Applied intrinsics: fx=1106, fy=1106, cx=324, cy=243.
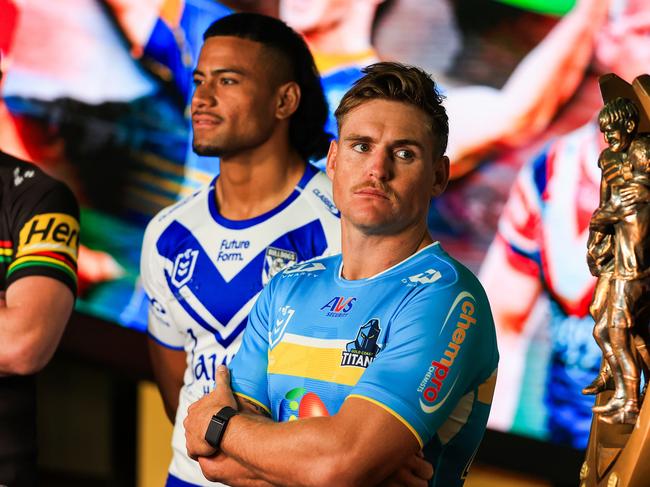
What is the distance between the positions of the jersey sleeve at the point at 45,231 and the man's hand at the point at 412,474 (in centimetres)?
100

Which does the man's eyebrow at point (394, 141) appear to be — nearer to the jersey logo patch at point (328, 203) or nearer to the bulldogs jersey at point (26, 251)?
the jersey logo patch at point (328, 203)

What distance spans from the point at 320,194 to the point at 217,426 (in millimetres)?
879

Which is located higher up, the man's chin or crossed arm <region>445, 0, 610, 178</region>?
crossed arm <region>445, 0, 610, 178</region>

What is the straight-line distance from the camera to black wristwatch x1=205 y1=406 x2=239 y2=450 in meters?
1.78

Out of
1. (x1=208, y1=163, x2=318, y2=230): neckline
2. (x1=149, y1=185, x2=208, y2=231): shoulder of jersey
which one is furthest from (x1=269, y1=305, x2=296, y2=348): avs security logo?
(x1=149, y1=185, x2=208, y2=231): shoulder of jersey

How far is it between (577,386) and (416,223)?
4.00 feet

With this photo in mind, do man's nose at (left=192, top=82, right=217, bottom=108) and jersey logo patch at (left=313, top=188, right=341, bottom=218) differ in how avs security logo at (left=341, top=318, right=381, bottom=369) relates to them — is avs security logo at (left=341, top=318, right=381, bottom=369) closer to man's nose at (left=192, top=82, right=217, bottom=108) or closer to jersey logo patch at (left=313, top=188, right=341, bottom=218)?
jersey logo patch at (left=313, top=188, right=341, bottom=218)

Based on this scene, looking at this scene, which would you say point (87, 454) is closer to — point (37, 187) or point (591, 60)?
point (37, 187)

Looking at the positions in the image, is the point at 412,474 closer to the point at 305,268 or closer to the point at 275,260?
the point at 305,268

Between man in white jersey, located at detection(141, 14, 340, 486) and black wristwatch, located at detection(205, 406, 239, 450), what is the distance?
675mm

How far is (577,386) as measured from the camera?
291 cm

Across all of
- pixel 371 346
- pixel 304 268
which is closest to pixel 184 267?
pixel 304 268

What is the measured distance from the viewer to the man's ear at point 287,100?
8.72ft

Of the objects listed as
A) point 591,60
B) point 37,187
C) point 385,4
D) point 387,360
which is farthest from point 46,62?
point 387,360
